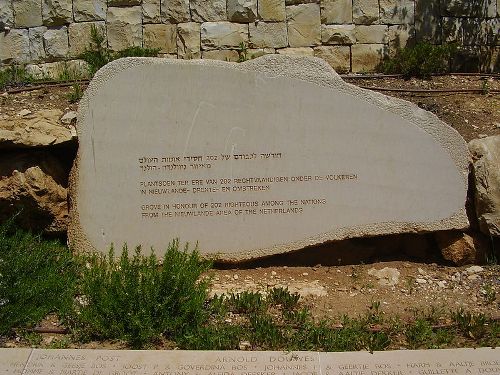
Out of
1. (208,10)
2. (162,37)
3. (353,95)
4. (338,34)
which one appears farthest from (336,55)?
(353,95)

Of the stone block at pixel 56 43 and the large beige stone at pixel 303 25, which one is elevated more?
the large beige stone at pixel 303 25

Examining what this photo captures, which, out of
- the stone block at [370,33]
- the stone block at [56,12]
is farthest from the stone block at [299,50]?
the stone block at [56,12]

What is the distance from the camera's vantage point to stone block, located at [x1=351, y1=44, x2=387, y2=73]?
7914 millimetres

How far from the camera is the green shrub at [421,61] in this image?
7305 millimetres

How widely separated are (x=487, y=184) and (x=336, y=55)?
389 cm

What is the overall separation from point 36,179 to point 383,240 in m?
2.74

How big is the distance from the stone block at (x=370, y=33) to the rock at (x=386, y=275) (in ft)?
13.6

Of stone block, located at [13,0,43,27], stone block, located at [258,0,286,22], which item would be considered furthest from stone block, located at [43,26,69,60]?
stone block, located at [258,0,286,22]

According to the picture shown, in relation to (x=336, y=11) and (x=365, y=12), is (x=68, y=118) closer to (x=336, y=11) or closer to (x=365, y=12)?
(x=336, y=11)

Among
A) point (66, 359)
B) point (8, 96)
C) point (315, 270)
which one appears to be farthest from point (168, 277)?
point (8, 96)

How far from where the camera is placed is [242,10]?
304 inches

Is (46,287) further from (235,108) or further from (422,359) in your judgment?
(422,359)

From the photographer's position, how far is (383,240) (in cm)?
479

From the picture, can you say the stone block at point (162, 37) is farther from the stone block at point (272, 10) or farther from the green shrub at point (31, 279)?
the green shrub at point (31, 279)
